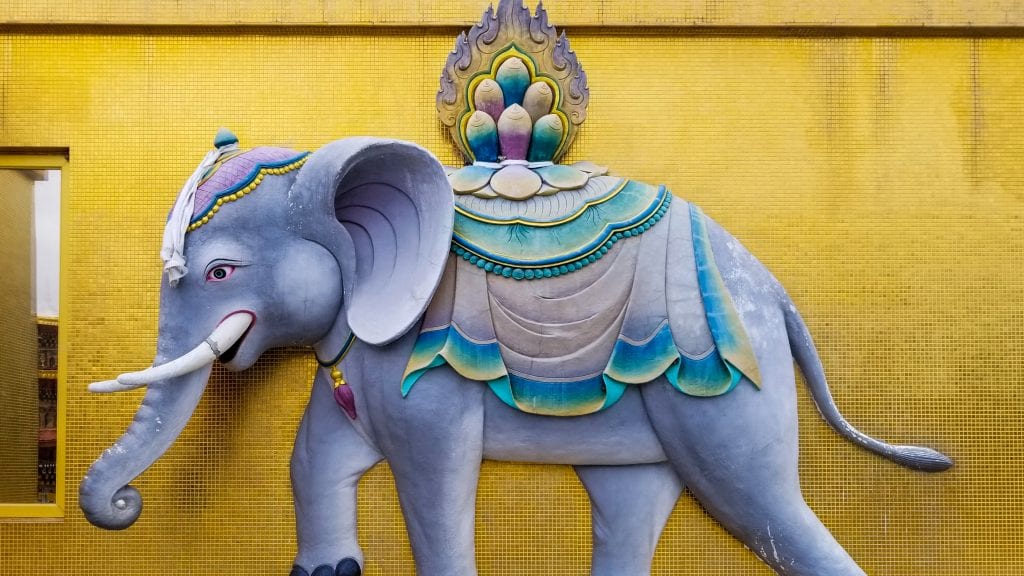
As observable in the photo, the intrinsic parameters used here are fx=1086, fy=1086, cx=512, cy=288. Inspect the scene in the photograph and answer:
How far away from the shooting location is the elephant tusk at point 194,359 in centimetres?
316

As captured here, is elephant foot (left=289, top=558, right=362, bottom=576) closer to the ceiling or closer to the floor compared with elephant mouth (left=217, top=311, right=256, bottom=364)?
closer to the floor

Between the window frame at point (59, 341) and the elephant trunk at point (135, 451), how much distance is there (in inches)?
27.9

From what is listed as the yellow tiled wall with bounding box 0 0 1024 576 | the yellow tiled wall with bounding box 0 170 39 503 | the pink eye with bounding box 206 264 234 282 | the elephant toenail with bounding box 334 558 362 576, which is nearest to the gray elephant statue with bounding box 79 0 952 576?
the pink eye with bounding box 206 264 234 282

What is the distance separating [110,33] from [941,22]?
3117 millimetres

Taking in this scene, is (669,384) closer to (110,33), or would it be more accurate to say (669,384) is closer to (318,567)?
(318,567)

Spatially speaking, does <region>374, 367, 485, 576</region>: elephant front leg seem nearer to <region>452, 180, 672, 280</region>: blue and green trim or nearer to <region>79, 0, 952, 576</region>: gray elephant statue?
<region>79, 0, 952, 576</region>: gray elephant statue

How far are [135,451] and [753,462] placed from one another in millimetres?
1902

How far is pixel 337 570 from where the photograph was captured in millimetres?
3652

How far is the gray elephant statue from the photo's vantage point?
334 centimetres

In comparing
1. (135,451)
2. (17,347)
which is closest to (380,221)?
(135,451)

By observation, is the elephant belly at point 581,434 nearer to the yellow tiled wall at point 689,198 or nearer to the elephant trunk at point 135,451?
the yellow tiled wall at point 689,198

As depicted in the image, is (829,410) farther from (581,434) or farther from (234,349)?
(234,349)

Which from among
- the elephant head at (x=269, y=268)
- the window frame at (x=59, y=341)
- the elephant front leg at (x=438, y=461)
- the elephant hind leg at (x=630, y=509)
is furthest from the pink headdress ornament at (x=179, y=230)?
the elephant hind leg at (x=630, y=509)

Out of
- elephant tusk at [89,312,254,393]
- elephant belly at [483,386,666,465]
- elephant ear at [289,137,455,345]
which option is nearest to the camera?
elephant tusk at [89,312,254,393]
